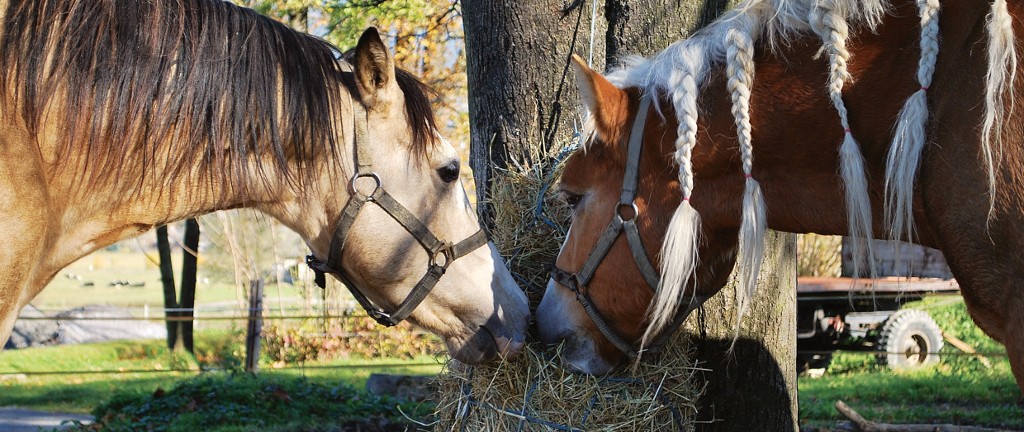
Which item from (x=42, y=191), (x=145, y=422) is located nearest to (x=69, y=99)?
(x=42, y=191)

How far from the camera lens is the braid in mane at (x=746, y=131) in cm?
215

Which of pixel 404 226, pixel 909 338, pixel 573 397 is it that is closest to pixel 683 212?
pixel 573 397

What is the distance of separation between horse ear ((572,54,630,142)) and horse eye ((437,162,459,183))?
0.51 meters

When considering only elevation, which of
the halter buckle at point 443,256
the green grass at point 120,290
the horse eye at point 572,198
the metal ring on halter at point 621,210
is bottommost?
the green grass at point 120,290

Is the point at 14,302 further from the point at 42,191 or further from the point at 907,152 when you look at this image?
the point at 907,152

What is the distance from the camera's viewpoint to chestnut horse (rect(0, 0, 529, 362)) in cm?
207

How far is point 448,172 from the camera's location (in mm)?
2629

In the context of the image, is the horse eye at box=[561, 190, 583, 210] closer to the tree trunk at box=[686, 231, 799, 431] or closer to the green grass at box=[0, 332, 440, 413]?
the tree trunk at box=[686, 231, 799, 431]

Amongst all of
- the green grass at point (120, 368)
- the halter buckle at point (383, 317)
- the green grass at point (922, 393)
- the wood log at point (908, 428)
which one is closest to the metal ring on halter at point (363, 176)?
the halter buckle at point (383, 317)

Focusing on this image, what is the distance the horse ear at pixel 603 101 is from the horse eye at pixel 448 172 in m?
0.51

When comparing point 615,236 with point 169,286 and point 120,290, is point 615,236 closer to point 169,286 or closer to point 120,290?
point 169,286

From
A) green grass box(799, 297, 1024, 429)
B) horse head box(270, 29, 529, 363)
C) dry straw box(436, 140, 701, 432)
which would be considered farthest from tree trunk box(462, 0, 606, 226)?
green grass box(799, 297, 1024, 429)

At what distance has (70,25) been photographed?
2.11 metres

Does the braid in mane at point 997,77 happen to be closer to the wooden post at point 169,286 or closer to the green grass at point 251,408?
the green grass at point 251,408
